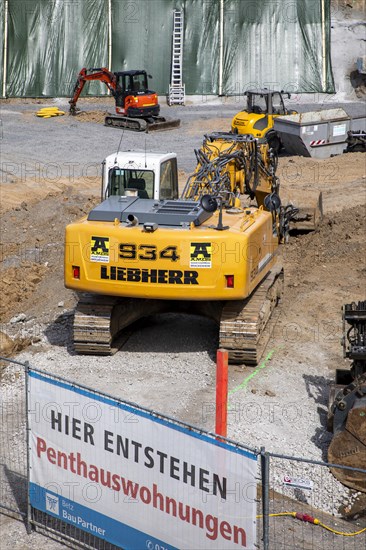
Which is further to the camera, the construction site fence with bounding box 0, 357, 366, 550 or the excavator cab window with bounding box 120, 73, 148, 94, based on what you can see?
the excavator cab window with bounding box 120, 73, 148, 94

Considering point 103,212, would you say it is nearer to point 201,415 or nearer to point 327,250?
point 201,415

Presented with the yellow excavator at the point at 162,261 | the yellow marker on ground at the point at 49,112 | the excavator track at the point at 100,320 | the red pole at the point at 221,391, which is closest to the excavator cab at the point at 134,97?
the yellow marker on ground at the point at 49,112

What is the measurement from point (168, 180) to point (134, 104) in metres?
17.8

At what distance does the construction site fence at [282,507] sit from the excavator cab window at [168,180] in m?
4.86

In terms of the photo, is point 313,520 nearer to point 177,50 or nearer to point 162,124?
point 162,124

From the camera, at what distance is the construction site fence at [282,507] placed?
855 centimetres

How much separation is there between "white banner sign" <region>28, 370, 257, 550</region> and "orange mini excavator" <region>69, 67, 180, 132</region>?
23.7 metres

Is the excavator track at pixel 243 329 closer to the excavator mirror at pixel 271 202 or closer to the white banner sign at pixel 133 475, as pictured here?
the excavator mirror at pixel 271 202

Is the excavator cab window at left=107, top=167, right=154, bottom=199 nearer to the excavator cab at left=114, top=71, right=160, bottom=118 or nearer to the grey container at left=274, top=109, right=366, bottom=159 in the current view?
the grey container at left=274, top=109, right=366, bottom=159

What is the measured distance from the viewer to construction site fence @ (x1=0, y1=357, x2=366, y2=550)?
8.55 metres

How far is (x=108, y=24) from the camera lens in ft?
124

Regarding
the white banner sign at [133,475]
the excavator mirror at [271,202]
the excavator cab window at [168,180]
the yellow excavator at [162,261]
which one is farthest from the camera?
the excavator mirror at [271,202]

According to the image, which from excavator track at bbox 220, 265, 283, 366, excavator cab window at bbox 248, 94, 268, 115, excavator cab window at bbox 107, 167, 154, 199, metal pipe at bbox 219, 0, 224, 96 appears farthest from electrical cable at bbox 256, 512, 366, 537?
metal pipe at bbox 219, 0, 224, 96

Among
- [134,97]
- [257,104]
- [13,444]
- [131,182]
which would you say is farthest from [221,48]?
[13,444]
